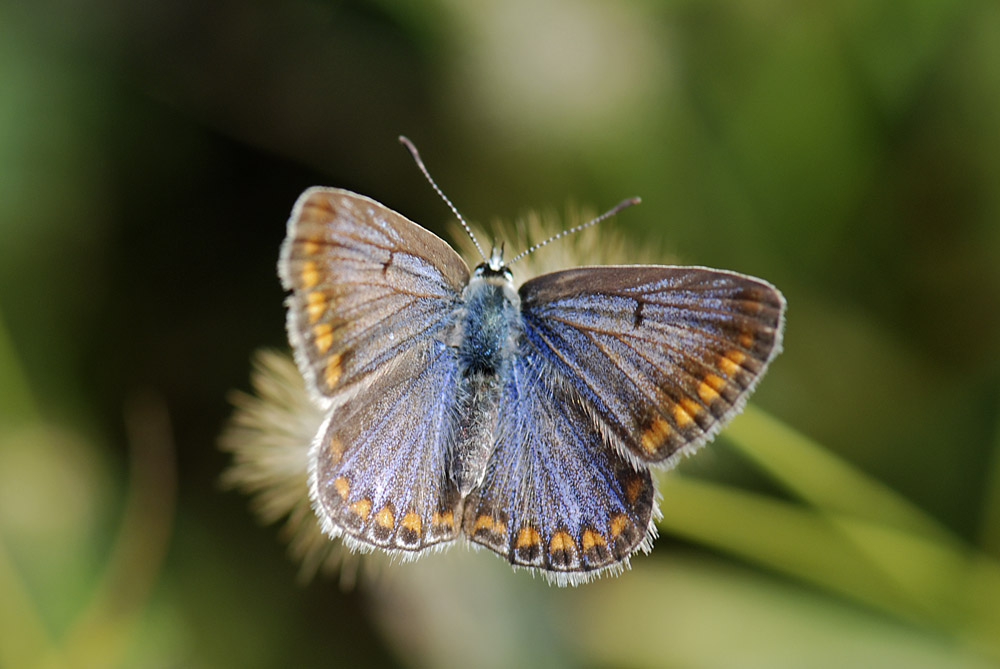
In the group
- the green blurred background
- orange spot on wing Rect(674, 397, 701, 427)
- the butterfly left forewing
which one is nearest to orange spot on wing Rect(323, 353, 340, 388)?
the butterfly left forewing

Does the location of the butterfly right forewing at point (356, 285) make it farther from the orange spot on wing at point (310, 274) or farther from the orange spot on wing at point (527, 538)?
the orange spot on wing at point (527, 538)

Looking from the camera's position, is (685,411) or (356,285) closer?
(685,411)

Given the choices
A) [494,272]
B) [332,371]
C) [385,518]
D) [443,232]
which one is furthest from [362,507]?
[443,232]

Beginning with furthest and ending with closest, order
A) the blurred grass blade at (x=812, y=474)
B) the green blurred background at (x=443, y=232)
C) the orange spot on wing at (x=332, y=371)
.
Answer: the green blurred background at (x=443, y=232), the blurred grass blade at (x=812, y=474), the orange spot on wing at (x=332, y=371)

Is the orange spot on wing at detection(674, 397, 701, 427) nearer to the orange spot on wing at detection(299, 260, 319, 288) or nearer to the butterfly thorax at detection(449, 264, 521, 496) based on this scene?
the butterfly thorax at detection(449, 264, 521, 496)

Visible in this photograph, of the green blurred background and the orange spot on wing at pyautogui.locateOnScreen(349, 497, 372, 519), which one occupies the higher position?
the green blurred background

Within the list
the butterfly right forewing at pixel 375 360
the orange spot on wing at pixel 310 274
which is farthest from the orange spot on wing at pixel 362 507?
the orange spot on wing at pixel 310 274

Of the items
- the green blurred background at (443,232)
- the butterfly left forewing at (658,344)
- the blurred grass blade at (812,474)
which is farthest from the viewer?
the green blurred background at (443,232)

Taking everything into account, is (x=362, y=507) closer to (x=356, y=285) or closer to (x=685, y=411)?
(x=356, y=285)
